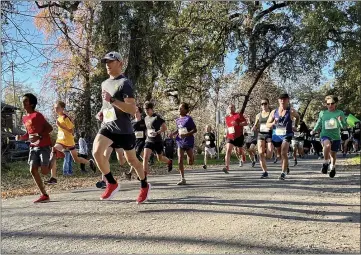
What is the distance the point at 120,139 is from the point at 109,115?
386 mm

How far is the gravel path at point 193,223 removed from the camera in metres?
3.78

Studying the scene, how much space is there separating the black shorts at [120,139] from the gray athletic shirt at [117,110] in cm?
5

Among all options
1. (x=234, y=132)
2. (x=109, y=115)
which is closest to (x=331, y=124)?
(x=234, y=132)

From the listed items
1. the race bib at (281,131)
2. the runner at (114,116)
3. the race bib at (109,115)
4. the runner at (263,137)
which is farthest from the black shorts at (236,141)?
the race bib at (109,115)

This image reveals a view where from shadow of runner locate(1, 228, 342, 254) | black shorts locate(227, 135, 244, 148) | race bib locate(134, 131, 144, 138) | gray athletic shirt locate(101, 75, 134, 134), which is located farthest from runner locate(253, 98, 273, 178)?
shadow of runner locate(1, 228, 342, 254)

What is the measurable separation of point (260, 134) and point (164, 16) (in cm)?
891

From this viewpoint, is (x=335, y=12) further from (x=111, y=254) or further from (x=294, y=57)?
(x=111, y=254)

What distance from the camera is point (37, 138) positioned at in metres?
7.03

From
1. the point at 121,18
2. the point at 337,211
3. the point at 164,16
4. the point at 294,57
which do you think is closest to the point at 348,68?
the point at 294,57

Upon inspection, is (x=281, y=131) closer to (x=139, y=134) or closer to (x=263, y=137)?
(x=263, y=137)

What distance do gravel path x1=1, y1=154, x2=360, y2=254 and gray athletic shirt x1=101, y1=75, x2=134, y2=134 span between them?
3.93ft

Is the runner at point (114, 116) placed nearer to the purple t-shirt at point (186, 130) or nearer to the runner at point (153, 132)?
the runner at point (153, 132)

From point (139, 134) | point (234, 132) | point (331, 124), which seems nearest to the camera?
point (331, 124)

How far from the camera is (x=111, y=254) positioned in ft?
11.8
